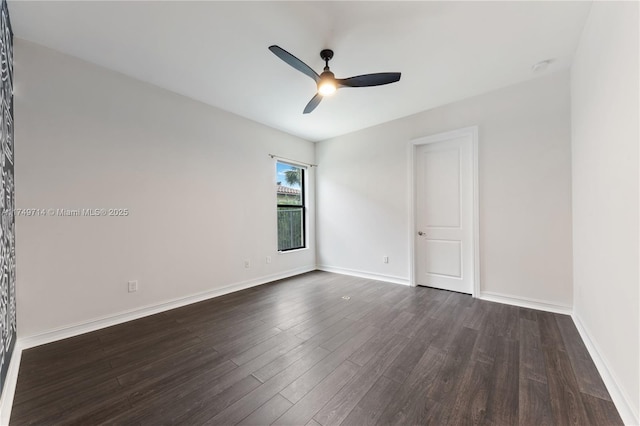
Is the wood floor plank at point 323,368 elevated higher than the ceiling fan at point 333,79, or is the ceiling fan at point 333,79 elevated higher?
the ceiling fan at point 333,79

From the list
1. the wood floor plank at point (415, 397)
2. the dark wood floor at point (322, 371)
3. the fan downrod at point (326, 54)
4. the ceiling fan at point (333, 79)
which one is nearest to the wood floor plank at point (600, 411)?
the dark wood floor at point (322, 371)

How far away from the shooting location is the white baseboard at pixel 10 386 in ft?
Answer: 4.55

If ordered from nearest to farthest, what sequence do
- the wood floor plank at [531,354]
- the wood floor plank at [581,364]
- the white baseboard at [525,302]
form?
the wood floor plank at [581,364] < the wood floor plank at [531,354] < the white baseboard at [525,302]

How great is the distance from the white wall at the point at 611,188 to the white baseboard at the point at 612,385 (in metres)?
0.01

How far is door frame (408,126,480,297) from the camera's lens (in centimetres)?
321

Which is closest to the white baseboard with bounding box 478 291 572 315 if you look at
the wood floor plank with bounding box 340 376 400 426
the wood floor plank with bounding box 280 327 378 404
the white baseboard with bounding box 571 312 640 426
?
the white baseboard with bounding box 571 312 640 426

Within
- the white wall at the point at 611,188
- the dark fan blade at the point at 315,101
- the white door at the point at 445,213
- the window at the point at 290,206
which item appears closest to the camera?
the white wall at the point at 611,188

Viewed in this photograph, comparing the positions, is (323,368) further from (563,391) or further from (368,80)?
(368,80)

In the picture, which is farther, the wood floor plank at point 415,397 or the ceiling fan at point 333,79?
the ceiling fan at point 333,79

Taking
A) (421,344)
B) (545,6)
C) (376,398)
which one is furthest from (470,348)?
(545,6)

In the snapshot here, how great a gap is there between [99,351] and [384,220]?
149 inches

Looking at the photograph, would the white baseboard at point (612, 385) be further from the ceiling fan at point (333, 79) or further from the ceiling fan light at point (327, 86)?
the ceiling fan light at point (327, 86)

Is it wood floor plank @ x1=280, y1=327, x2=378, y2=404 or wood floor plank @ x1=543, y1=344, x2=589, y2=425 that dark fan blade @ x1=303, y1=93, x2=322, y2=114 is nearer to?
wood floor plank @ x1=280, y1=327, x2=378, y2=404

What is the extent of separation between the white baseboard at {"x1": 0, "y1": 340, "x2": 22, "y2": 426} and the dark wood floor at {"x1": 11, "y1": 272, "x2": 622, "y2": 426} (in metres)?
0.03
